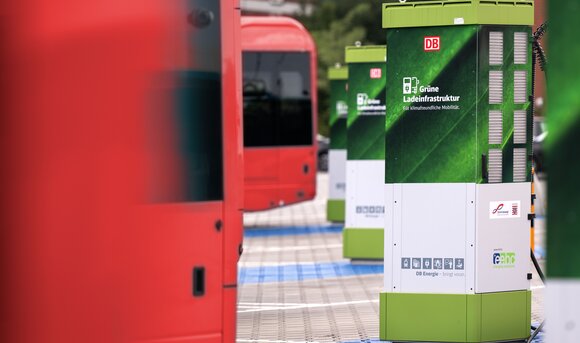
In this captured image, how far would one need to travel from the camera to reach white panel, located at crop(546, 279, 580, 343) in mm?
3434

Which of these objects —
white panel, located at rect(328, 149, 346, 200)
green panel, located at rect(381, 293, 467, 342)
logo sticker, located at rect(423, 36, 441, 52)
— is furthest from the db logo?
white panel, located at rect(328, 149, 346, 200)

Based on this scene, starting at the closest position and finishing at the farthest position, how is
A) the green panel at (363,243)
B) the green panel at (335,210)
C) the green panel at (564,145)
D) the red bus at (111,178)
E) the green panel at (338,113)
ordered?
the green panel at (564,145) < the red bus at (111,178) < the green panel at (363,243) < the green panel at (338,113) < the green panel at (335,210)

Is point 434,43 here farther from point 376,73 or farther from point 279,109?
point 279,109

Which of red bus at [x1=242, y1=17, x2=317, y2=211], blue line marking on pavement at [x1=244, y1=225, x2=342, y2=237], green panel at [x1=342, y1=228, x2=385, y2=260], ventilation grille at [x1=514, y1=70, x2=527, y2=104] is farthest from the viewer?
blue line marking on pavement at [x1=244, y1=225, x2=342, y2=237]

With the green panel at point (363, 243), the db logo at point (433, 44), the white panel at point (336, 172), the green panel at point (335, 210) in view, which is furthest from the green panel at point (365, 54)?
the green panel at point (335, 210)

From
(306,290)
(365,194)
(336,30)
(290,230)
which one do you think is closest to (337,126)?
(290,230)

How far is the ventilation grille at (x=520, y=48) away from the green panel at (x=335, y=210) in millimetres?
13437

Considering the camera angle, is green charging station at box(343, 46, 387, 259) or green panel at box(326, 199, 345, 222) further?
green panel at box(326, 199, 345, 222)

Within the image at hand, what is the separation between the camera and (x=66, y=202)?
5426mm

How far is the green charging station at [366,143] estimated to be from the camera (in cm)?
1554

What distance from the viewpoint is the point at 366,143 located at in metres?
15.6

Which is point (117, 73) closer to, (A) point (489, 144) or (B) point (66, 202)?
(B) point (66, 202)

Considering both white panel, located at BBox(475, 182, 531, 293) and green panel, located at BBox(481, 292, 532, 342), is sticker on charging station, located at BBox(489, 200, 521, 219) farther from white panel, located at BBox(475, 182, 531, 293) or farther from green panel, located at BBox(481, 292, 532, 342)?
green panel, located at BBox(481, 292, 532, 342)

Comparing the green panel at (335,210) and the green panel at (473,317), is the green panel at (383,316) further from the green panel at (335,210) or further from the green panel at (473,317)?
the green panel at (335,210)
